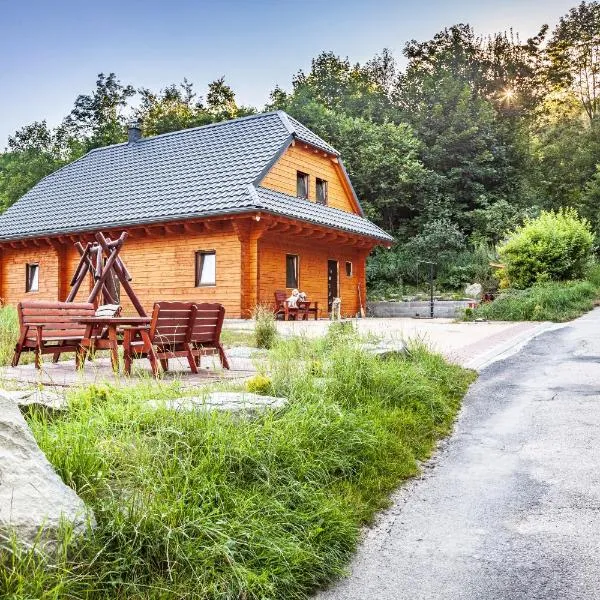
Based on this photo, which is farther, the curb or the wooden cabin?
the wooden cabin

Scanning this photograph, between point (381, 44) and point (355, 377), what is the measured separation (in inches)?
2073

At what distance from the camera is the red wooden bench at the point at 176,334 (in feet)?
25.2

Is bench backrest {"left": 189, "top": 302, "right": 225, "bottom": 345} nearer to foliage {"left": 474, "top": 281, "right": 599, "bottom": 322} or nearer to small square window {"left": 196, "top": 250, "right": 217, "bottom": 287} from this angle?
small square window {"left": 196, "top": 250, "right": 217, "bottom": 287}

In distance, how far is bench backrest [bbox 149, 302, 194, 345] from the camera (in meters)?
7.68

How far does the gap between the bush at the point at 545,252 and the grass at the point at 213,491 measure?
18.1 metres

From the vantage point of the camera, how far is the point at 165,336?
7.95 metres

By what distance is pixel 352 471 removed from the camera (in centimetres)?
498

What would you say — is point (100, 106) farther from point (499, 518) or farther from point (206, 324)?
point (499, 518)

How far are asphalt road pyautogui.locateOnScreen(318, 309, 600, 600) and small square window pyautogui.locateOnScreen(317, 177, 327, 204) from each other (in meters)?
17.0

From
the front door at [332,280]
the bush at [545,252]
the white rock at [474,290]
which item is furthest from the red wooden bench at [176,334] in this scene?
the white rock at [474,290]

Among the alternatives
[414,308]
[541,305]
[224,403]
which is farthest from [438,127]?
[224,403]

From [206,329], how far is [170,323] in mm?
827

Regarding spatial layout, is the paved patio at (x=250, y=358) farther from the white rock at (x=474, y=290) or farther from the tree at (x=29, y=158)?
the tree at (x=29, y=158)

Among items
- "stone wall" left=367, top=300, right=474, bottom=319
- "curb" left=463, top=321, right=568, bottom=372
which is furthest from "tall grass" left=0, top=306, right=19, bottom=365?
"stone wall" left=367, top=300, right=474, bottom=319
